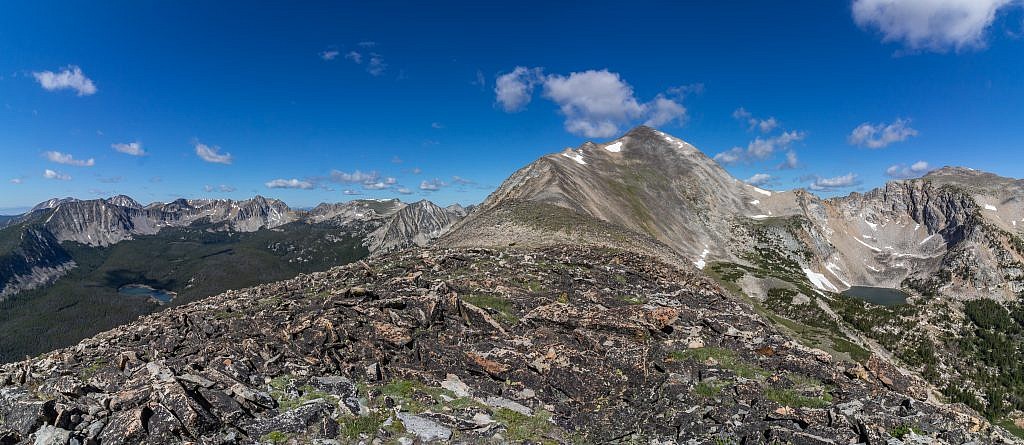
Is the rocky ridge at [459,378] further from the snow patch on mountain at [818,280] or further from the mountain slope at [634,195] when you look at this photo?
the snow patch on mountain at [818,280]

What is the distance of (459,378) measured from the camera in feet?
60.7

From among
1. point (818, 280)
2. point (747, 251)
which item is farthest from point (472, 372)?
point (818, 280)

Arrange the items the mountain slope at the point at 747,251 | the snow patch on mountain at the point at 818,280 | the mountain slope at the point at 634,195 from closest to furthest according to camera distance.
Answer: the mountain slope at the point at 747,251 → the mountain slope at the point at 634,195 → the snow patch on mountain at the point at 818,280

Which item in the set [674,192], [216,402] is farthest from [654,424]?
[674,192]

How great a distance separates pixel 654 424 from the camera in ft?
50.6

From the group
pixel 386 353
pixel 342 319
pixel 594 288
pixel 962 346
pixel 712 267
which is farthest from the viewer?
pixel 712 267

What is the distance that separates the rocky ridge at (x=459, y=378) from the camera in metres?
13.5

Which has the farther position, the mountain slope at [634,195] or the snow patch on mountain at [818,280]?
the snow patch on mountain at [818,280]

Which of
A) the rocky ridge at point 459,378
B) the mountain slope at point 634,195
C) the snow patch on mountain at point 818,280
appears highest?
the mountain slope at point 634,195

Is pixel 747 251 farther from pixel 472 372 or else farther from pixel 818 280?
pixel 472 372

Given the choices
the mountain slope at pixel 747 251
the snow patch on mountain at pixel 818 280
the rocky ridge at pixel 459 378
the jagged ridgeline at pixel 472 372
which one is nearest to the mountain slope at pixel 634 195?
the mountain slope at pixel 747 251

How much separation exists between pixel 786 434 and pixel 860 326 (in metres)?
113

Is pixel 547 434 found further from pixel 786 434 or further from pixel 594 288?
pixel 594 288

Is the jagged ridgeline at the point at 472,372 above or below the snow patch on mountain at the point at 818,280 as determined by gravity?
below
